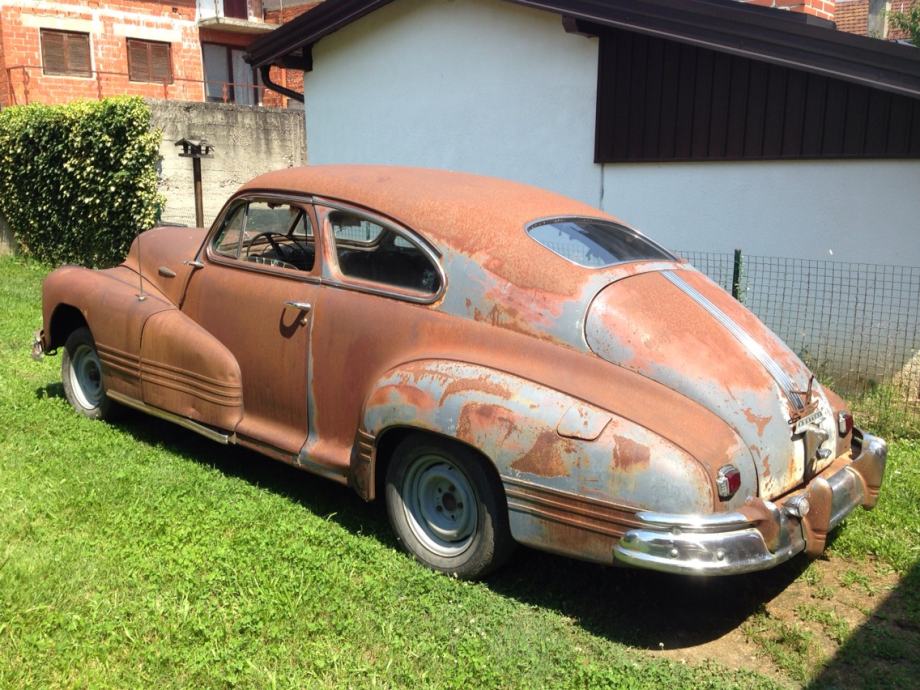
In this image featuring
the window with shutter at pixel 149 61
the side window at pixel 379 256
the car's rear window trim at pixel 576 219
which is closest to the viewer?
the car's rear window trim at pixel 576 219

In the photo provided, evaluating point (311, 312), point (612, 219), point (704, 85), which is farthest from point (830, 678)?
point (704, 85)

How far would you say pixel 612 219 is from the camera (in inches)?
191

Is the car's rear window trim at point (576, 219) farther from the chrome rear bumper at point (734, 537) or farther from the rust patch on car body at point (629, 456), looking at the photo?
the chrome rear bumper at point (734, 537)

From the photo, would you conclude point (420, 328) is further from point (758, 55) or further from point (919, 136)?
point (919, 136)

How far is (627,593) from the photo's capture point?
400 centimetres

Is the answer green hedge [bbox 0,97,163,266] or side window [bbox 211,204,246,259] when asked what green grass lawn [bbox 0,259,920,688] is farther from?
green hedge [bbox 0,97,163,266]

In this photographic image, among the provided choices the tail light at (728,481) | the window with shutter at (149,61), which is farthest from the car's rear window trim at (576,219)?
the window with shutter at (149,61)

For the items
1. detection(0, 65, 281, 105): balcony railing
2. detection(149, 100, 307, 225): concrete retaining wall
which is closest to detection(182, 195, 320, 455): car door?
detection(149, 100, 307, 225): concrete retaining wall

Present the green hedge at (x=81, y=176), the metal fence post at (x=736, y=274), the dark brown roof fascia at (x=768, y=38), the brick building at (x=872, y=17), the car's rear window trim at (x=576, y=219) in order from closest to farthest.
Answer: the car's rear window trim at (x=576, y=219) < the dark brown roof fascia at (x=768, y=38) < the metal fence post at (x=736, y=274) < the green hedge at (x=81, y=176) < the brick building at (x=872, y=17)

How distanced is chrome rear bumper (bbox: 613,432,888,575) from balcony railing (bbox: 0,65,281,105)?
22437 mm

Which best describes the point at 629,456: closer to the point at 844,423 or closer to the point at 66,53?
the point at 844,423

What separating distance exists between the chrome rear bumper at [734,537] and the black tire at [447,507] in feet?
2.15

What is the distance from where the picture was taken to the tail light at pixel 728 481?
3350 millimetres

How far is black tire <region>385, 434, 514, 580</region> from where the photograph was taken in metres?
3.81
